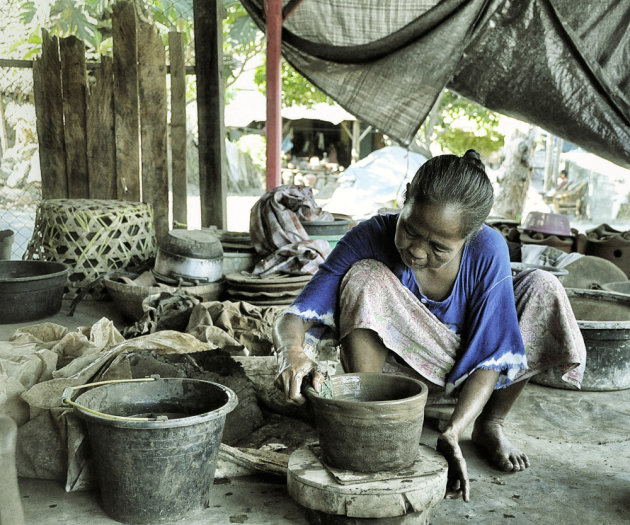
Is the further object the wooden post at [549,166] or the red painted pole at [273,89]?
the wooden post at [549,166]

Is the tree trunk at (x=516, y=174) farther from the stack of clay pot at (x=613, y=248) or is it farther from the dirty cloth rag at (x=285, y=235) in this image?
the dirty cloth rag at (x=285, y=235)

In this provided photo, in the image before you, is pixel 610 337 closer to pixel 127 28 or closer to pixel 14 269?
pixel 14 269

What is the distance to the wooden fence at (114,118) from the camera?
5.34 meters

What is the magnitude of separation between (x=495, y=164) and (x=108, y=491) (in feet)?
74.1

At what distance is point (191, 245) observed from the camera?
14.7 ft

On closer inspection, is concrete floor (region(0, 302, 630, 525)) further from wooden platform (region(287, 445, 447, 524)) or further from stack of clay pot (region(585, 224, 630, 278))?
stack of clay pot (region(585, 224, 630, 278))

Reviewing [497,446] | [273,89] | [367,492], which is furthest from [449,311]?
[273,89]

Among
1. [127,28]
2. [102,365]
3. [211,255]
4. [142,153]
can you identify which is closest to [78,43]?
→ [127,28]

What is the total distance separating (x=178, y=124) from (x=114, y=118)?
1.68ft

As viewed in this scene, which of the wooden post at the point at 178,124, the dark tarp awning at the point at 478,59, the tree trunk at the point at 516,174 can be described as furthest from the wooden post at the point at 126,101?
the tree trunk at the point at 516,174

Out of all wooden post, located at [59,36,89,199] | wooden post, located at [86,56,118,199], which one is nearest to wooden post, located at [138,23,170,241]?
wooden post, located at [86,56,118,199]

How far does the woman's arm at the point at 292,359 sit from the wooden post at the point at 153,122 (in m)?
3.35

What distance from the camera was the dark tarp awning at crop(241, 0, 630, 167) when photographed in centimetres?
465

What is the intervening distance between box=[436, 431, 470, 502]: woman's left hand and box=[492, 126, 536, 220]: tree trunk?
9.91 metres
